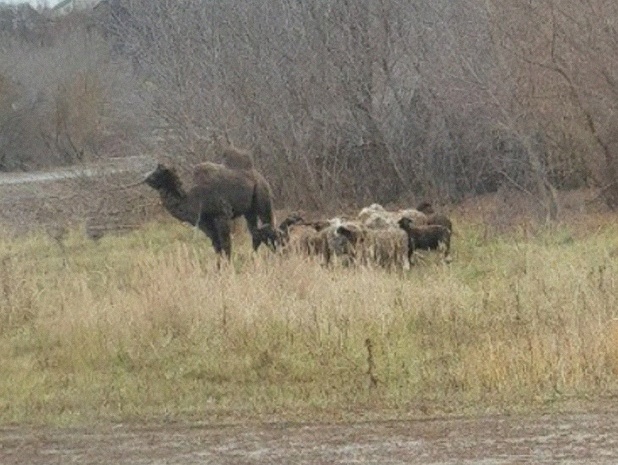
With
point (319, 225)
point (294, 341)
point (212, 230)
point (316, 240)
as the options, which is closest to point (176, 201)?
point (212, 230)

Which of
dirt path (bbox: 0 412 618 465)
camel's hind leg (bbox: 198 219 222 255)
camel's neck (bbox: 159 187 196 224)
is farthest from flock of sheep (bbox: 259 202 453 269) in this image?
dirt path (bbox: 0 412 618 465)

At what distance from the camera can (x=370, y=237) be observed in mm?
15391

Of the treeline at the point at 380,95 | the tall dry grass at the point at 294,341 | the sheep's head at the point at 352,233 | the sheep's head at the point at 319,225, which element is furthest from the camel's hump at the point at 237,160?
the treeline at the point at 380,95

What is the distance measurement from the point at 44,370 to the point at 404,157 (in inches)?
730

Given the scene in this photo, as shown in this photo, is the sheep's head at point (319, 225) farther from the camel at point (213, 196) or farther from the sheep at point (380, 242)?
the camel at point (213, 196)

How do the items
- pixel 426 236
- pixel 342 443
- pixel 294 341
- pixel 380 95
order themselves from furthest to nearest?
pixel 380 95, pixel 426 236, pixel 294 341, pixel 342 443

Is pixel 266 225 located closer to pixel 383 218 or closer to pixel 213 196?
pixel 213 196

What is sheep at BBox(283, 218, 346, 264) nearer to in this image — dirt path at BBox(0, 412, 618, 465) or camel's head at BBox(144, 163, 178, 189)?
camel's head at BBox(144, 163, 178, 189)

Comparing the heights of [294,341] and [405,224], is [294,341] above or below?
below

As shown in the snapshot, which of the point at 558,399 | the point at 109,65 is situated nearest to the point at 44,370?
the point at 558,399

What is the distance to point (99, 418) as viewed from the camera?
7.52 meters

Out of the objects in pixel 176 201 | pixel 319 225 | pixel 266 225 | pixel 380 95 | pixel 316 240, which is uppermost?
pixel 380 95

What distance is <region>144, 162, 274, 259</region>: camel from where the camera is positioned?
14.5 m

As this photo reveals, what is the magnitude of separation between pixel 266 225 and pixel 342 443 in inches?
395
